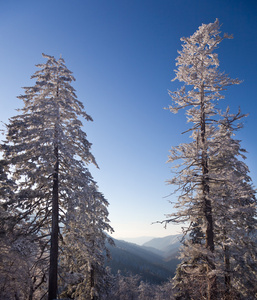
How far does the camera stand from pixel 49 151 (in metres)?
10.5

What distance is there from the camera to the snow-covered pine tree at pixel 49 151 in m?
10.2

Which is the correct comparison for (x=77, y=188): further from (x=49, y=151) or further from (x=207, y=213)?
(x=207, y=213)

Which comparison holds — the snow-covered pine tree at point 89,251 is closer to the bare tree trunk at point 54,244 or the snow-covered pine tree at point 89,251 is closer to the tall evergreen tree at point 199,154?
the bare tree trunk at point 54,244

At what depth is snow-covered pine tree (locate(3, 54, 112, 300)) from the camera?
10.2 metres

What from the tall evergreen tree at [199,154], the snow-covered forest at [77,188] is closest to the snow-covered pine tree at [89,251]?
the snow-covered forest at [77,188]

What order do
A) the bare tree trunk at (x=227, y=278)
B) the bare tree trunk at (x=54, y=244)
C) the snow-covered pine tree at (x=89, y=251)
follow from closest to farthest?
the bare tree trunk at (x=227, y=278) < the bare tree trunk at (x=54, y=244) < the snow-covered pine tree at (x=89, y=251)

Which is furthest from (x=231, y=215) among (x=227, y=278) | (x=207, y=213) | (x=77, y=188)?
(x=77, y=188)

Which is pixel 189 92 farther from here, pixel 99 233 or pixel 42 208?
pixel 99 233

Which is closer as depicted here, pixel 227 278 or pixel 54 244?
pixel 54 244

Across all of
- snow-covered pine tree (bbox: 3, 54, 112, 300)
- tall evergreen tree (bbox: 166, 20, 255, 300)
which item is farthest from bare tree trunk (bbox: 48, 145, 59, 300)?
tall evergreen tree (bbox: 166, 20, 255, 300)

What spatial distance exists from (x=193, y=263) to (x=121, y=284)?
50.4 metres

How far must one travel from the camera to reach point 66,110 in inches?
484

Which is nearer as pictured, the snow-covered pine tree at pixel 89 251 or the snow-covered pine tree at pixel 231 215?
the snow-covered pine tree at pixel 231 215

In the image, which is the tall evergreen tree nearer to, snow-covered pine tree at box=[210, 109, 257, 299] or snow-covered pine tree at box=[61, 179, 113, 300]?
snow-covered pine tree at box=[210, 109, 257, 299]
